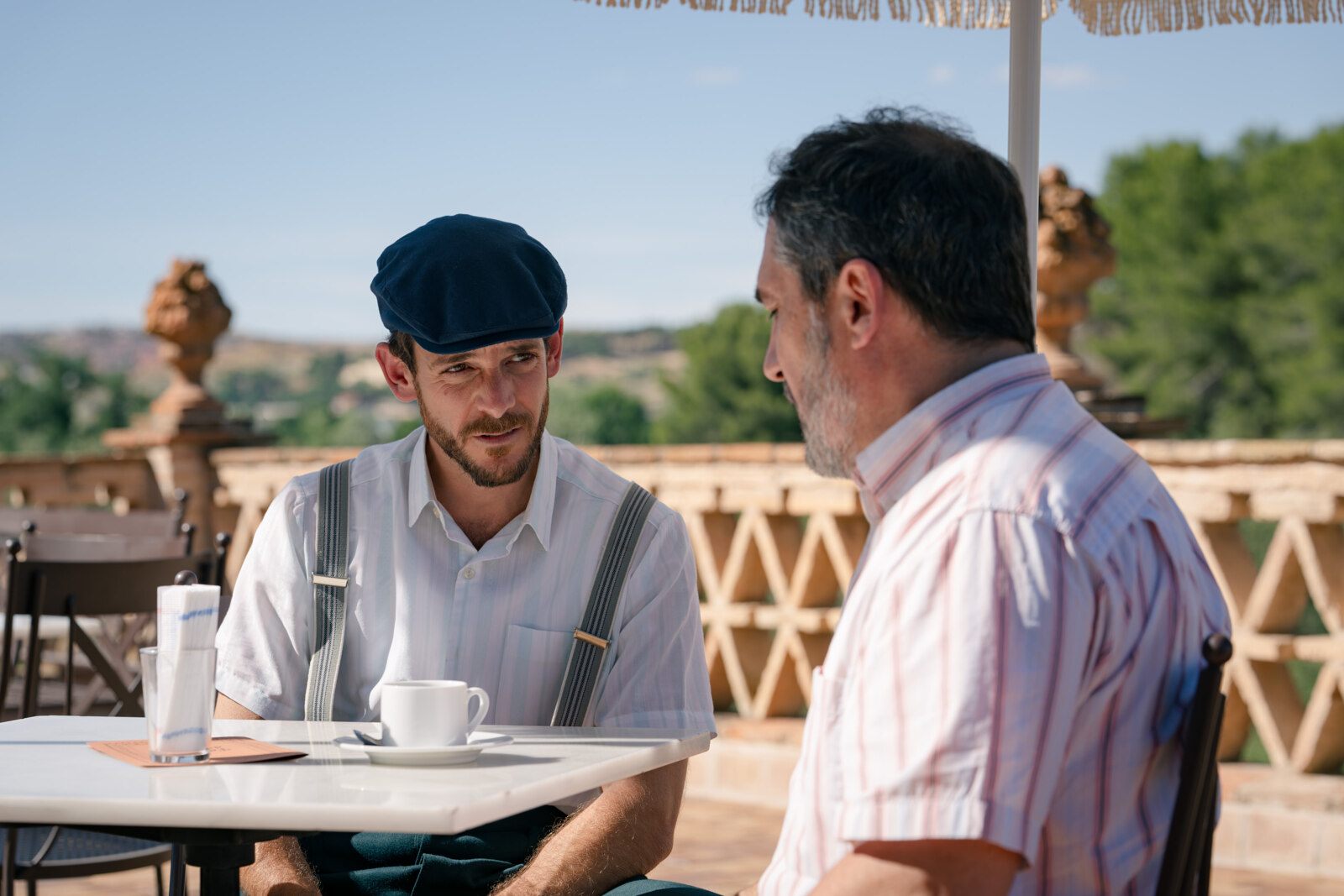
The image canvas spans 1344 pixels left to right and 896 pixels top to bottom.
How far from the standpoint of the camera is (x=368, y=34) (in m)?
61.9

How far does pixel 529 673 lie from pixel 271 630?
36 cm

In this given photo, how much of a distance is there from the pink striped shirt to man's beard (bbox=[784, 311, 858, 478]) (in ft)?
0.22

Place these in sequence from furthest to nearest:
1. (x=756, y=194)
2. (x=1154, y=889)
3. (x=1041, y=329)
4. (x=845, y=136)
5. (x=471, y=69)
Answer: (x=471, y=69) → (x=1041, y=329) → (x=756, y=194) → (x=845, y=136) → (x=1154, y=889)

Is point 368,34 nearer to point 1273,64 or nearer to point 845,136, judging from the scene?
point 1273,64

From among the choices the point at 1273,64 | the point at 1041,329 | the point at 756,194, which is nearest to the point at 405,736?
the point at 756,194

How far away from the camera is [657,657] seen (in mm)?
2035

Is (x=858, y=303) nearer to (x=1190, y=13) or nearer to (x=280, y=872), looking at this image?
(x=280, y=872)

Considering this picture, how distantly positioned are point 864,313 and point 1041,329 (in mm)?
3848

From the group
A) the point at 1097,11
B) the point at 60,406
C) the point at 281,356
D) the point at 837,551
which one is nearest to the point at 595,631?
the point at 1097,11

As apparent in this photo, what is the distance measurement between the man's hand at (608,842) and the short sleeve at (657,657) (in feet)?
0.28

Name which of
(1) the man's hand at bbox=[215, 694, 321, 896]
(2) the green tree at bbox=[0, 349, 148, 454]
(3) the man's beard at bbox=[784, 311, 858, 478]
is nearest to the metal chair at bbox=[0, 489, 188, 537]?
(1) the man's hand at bbox=[215, 694, 321, 896]

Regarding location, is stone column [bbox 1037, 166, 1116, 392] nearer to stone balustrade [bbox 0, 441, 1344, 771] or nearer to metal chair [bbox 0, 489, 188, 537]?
stone balustrade [bbox 0, 441, 1344, 771]

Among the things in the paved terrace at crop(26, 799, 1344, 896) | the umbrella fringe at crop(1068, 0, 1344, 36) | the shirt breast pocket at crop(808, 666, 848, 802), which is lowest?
the paved terrace at crop(26, 799, 1344, 896)

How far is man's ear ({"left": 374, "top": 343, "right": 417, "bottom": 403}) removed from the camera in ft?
7.37
